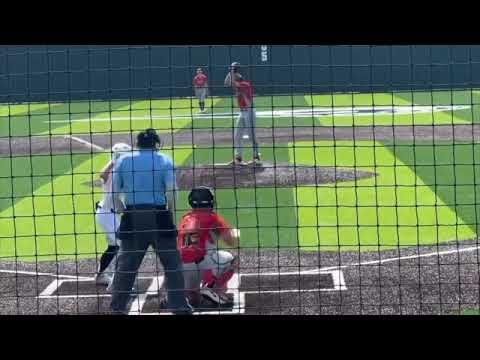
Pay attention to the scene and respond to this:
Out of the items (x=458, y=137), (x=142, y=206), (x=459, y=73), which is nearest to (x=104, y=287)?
(x=142, y=206)

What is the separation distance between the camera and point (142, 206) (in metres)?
8.89

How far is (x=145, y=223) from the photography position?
8867mm

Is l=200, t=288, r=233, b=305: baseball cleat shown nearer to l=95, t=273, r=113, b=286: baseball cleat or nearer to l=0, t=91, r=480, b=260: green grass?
l=0, t=91, r=480, b=260: green grass

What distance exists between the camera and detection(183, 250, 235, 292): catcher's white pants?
30.1 feet

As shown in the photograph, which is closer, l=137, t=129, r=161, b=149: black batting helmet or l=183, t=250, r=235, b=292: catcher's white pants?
l=137, t=129, r=161, b=149: black batting helmet

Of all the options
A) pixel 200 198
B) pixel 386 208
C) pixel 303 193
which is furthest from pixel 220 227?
pixel 303 193

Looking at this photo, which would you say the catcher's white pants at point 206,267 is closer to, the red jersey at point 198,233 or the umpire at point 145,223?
the red jersey at point 198,233

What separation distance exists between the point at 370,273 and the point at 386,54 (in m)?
27.8

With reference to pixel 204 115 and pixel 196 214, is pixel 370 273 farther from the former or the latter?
pixel 204 115

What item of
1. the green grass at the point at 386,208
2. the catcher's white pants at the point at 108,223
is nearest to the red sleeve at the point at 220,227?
the green grass at the point at 386,208

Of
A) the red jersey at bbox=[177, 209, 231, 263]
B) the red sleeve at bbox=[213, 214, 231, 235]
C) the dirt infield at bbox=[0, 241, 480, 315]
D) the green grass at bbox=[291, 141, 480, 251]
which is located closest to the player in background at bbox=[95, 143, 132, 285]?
the dirt infield at bbox=[0, 241, 480, 315]

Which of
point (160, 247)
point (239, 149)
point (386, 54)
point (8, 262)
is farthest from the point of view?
point (386, 54)

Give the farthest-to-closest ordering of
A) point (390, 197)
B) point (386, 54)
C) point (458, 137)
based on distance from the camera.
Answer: point (386, 54), point (458, 137), point (390, 197)

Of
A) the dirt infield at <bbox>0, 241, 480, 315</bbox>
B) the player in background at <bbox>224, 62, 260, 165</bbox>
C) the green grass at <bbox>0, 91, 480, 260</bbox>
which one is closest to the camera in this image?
the dirt infield at <bbox>0, 241, 480, 315</bbox>
